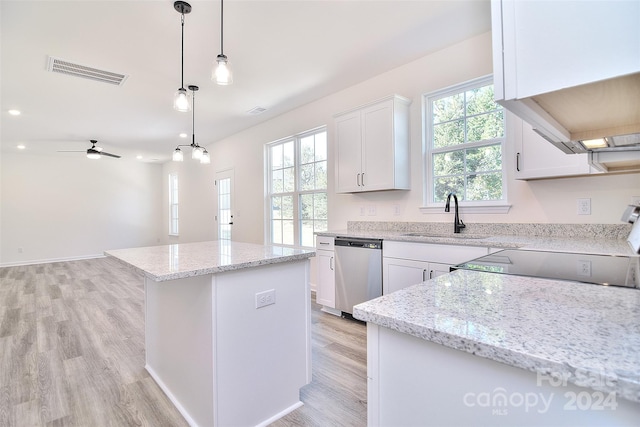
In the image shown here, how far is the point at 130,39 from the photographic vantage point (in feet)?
8.71

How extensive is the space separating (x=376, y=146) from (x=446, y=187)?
0.81 metres

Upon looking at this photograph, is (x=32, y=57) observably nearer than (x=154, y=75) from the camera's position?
Yes

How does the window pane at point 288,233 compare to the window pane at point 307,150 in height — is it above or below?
below

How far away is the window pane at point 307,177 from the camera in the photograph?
441 centimetres

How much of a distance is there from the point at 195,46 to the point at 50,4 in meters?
1.00

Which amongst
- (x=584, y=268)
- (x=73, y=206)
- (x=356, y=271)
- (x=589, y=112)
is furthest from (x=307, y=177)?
(x=73, y=206)

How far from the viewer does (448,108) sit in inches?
120

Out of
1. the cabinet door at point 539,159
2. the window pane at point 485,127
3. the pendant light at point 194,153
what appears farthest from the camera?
the pendant light at point 194,153

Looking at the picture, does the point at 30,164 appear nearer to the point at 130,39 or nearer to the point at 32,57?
the point at 32,57

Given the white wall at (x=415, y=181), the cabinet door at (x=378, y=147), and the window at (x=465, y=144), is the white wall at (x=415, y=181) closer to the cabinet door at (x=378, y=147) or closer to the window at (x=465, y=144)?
the window at (x=465, y=144)

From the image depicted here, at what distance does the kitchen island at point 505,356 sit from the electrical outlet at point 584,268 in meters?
0.22

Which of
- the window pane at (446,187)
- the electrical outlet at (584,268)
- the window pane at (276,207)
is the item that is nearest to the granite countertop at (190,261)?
the electrical outlet at (584,268)

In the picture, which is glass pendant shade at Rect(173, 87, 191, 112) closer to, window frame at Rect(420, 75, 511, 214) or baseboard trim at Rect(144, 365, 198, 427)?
baseboard trim at Rect(144, 365, 198, 427)

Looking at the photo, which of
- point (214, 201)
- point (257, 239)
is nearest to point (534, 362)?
point (257, 239)
